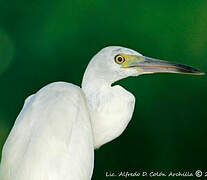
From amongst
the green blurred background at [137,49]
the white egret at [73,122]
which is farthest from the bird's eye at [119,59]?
the green blurred background at [137,49]

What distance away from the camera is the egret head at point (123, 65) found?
1.43 meters

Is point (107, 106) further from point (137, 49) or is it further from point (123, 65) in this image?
point (137, 49)

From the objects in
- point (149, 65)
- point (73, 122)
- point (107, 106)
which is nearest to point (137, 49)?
point (149, 65)

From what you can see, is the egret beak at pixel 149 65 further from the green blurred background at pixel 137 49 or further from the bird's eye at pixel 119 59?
the green blurred background at pixel 137 49

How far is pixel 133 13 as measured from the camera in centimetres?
225

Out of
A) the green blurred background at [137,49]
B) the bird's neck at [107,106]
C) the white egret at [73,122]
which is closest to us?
the white egret at [73,122]

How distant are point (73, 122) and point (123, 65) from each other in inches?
13.1

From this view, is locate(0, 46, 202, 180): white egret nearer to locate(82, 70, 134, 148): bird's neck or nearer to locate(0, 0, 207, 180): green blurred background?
locate(82, 70, 134, 148): bird's neck

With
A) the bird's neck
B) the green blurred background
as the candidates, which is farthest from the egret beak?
the green blurred background

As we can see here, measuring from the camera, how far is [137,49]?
2.23m

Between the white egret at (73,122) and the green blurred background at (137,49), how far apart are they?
2.62ft

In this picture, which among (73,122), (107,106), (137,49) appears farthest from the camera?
(137,49)

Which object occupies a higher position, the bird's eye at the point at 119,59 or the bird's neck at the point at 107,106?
the bird's eye at the point at 119,59

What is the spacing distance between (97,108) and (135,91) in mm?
864
